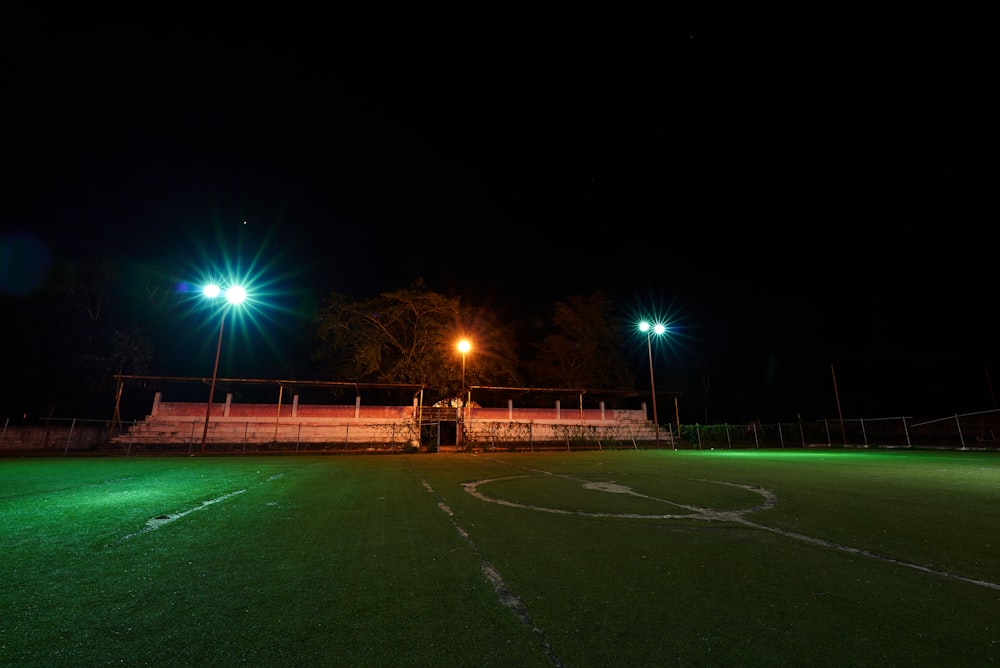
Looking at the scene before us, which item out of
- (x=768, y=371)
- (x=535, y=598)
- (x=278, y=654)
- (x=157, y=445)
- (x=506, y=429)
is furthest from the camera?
(x=768, y=371)

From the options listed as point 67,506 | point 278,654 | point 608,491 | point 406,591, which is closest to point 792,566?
point 406,591

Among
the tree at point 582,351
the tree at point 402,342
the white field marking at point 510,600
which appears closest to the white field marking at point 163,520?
the white field marking at point 510,600

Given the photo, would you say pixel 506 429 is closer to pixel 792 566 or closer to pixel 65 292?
pixel 792 566

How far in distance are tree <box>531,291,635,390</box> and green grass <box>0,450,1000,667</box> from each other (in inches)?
1218

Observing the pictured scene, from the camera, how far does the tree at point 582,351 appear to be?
37.3 metres

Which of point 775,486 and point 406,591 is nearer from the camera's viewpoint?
point 406,591

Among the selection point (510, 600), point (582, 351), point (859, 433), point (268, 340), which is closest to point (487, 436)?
point (582, 351)

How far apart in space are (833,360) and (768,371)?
20.5ft

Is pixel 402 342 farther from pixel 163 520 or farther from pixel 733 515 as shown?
pixel 733 515

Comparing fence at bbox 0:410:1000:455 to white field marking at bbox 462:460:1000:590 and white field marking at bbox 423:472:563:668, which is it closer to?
white field marking at bbox 462:460:1000:590

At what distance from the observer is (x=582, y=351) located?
1489 inches

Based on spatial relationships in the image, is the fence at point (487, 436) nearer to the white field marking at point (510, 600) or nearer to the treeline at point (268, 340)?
the treeline at point (268, 340)

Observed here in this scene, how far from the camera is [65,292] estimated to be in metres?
26.2

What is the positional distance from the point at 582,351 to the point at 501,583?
35.6m
